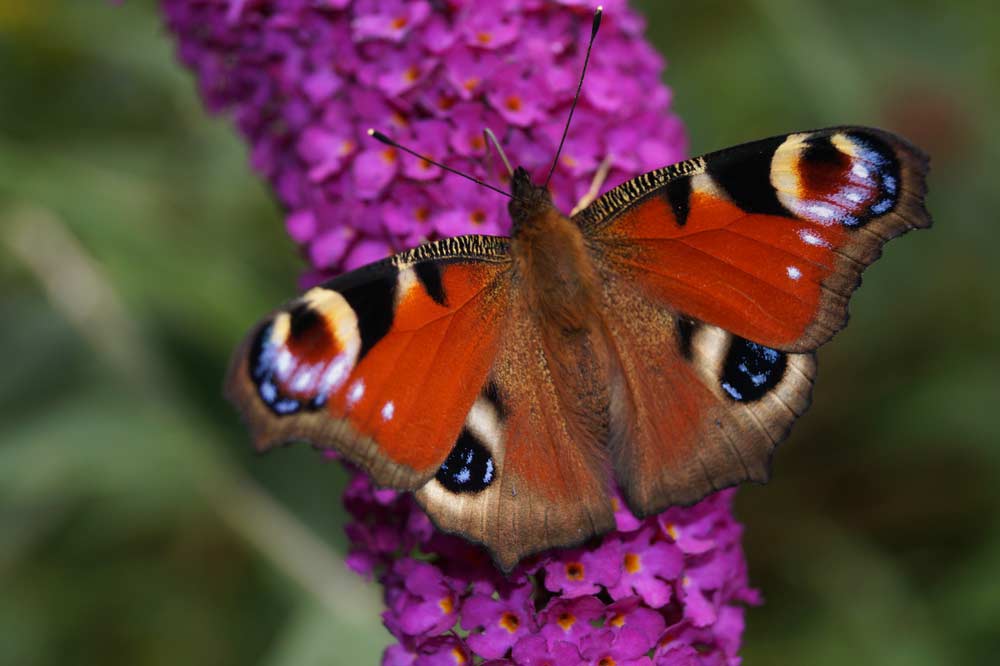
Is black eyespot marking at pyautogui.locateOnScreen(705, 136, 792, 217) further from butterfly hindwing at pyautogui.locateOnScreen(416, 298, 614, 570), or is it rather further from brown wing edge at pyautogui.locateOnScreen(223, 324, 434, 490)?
brown wing edge at pyautogui.locateOnScreen(223, 324, 434, 490)

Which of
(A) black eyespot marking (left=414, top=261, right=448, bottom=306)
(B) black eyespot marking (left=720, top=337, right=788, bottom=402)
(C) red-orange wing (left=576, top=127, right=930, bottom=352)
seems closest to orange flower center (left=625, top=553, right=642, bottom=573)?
(B) black eyespot marking (left=720, top=337, right=788, bottom=402)

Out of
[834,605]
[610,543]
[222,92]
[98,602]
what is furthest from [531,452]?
[98,602]

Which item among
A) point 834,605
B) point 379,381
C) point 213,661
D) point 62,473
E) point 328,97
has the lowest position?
point 213,661

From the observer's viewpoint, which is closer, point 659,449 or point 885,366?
point 659,449

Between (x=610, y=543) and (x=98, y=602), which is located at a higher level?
(x=610, y=543)

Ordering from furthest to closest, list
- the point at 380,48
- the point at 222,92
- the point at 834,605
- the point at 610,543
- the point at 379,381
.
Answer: the point at 834,605 < the point at 222,92 < the point at 380,48 < the point at 610,543 < the point at 379,381

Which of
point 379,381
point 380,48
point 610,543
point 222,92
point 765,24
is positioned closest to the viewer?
point 379,381

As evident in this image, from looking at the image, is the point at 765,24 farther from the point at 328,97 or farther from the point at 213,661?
the point at 213,661
